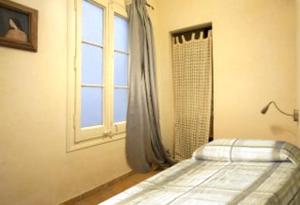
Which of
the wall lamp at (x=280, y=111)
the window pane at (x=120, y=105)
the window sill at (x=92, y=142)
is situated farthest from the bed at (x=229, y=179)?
the window pane at (x=120, y=105)

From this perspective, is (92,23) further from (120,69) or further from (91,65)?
(120,69)

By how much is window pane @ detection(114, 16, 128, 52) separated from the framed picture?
3.45 feet

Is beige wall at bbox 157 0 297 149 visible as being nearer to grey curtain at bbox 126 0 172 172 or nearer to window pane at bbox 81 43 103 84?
grey curtain at bbox 126 0 172 172

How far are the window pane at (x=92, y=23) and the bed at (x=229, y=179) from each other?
62.0 inches

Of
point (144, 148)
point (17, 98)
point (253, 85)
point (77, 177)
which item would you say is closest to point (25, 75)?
point (17, 98)

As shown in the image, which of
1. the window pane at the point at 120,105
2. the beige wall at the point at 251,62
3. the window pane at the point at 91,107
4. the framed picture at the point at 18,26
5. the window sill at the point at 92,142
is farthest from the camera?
the window pane at the point at 120,105

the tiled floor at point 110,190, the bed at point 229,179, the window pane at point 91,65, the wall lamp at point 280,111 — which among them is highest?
the window pane at point 91,65

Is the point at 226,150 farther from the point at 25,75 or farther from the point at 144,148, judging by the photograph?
the point at 25,75

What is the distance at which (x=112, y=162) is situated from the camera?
9.14 ft

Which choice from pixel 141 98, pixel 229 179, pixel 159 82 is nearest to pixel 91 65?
pixel 141 98

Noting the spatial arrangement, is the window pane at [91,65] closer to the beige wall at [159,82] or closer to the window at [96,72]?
the window at [96,72]

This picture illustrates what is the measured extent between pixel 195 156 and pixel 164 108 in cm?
161

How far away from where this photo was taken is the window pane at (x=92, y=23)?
248 cm

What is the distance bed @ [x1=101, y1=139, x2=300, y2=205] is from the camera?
3.95 feet
